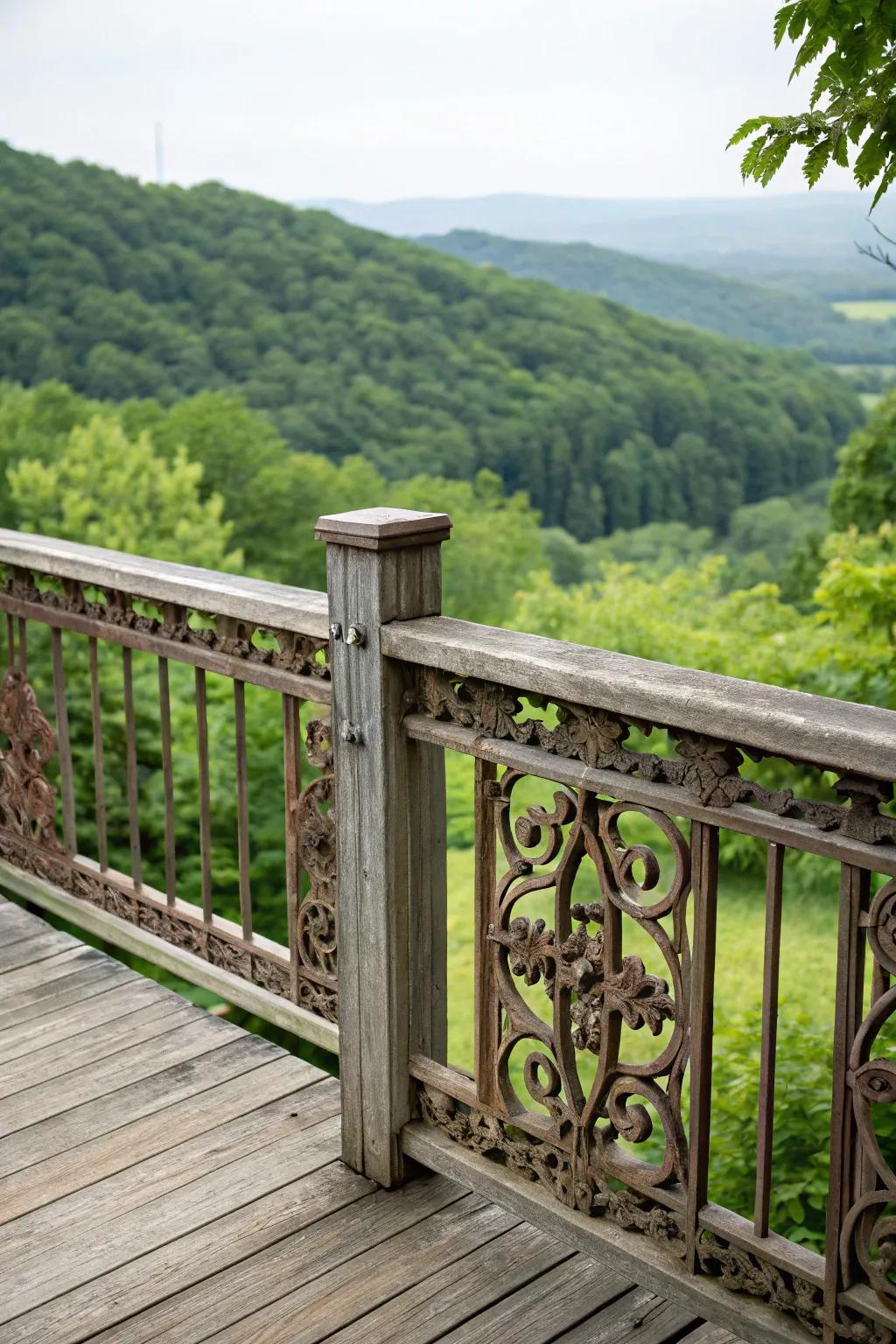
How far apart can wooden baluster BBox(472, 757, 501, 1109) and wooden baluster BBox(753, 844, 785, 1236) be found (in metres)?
0.49

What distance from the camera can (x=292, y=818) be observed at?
247cm

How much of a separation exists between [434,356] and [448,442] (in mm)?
4871

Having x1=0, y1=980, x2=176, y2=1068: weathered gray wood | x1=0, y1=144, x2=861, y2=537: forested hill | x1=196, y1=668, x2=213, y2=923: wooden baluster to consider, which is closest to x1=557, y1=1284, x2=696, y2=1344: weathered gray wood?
x1=196, y1=668, x2=213, y2=923: wooden baluster

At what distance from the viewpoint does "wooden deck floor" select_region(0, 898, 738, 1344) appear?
1.96 meters

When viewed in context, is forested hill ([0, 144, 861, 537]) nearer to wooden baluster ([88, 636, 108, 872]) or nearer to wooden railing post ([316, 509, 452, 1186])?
wooden baluster ([88, 636, 108, 872])

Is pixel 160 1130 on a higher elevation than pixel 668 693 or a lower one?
lower

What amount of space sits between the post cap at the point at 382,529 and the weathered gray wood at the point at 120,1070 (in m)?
1.20

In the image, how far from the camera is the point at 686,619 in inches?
808

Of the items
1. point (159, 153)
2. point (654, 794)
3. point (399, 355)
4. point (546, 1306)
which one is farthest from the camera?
point (159, 153)

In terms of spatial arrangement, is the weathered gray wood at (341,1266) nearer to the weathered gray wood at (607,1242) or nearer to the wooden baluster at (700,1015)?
the weathered gray wood at (607,1242)

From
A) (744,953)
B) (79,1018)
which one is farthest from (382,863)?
(744,953)

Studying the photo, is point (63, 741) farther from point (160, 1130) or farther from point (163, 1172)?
point (163, 1172)

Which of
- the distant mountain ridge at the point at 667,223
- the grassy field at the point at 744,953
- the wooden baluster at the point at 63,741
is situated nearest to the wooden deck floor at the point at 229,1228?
the wooden baluster at the point at 63,741

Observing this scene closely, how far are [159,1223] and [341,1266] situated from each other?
1.08 ft
